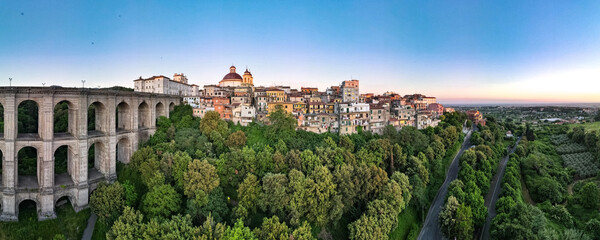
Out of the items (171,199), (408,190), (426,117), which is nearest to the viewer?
(171,199)

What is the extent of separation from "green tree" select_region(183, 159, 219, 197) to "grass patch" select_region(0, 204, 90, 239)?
1086 centimetres

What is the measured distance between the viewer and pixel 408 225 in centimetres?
3166

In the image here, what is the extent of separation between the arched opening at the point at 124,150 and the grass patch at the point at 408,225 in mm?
32375

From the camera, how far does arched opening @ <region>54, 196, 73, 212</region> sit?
94.3 ft

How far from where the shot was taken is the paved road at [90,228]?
25969 millimetres

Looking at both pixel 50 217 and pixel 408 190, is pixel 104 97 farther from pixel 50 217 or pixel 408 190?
pixel 408 190

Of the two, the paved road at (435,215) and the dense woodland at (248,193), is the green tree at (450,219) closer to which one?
the paved road at (435,215)

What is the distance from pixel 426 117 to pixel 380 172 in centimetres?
3262

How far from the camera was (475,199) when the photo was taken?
31.8 m

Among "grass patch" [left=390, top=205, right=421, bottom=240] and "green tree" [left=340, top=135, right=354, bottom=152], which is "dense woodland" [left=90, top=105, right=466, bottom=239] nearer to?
"grass patch" [left=390, top=205, right=421, bottom=240]

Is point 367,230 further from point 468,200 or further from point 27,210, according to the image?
point 27,210

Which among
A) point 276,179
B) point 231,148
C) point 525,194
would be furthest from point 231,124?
point 525,194

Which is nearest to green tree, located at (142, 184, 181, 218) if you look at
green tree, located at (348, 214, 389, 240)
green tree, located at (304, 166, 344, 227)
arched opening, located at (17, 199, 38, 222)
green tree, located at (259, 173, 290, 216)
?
green tree, located at (259, 173, 290, 216)

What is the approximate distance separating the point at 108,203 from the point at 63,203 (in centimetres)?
810
